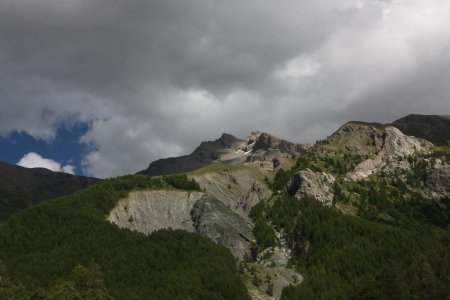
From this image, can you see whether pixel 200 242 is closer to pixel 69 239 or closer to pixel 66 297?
pixel 69 239

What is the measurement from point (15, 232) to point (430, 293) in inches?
5743

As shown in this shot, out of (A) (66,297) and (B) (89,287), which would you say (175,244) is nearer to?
(B) (89,287)

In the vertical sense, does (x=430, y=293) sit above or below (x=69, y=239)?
below

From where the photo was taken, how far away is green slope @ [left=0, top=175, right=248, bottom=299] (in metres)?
159

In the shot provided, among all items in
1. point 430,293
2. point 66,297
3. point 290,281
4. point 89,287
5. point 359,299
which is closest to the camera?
point 66,297

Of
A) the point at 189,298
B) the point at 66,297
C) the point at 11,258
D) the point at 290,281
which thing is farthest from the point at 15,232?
the point at 66,297

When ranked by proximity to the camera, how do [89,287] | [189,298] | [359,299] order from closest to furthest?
[89,287] → [359,299] → [189,298]

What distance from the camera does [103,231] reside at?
627 ft

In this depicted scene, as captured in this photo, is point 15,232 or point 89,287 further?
A: point 15,232

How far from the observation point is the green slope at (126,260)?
158625 mm

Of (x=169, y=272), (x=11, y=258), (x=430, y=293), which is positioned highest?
(x=11, y=258)

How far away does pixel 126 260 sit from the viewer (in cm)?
17125

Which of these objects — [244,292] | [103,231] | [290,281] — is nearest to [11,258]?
[103,231]

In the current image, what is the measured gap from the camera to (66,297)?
76188mm
